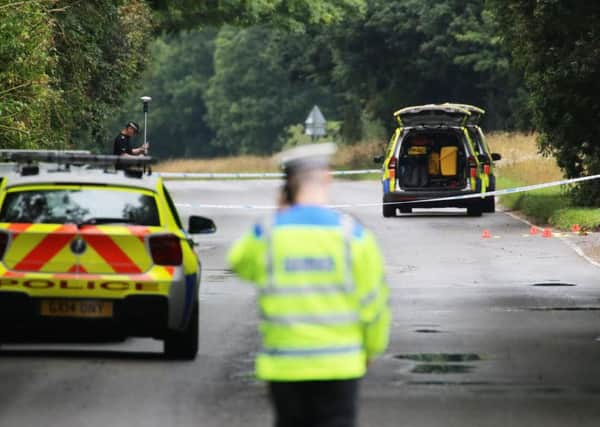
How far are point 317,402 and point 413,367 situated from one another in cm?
636

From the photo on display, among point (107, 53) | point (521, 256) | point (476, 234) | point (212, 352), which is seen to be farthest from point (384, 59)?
point (212, 352)

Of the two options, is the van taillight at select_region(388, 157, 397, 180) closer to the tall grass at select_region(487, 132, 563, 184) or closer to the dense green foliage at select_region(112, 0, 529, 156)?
the tall grass at select_region(487, 132, 563, 184)

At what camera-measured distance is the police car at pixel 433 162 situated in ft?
107

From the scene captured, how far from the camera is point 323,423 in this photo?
22.0 ft

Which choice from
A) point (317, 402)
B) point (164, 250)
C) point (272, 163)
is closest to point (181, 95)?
point (272, 163)

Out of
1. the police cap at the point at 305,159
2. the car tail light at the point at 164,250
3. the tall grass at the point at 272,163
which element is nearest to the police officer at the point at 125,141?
the car tail light at the point at 164,250

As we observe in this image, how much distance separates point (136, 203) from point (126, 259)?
1.60 ft

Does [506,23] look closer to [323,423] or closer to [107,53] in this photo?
[107,53]

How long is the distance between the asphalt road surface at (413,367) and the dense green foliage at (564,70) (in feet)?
31.9

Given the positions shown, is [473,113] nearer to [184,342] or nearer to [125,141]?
[125,141]

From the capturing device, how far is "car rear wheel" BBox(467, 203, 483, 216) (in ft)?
109

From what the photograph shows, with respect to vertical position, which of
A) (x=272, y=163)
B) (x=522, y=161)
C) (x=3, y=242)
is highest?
(x=3, y=242)

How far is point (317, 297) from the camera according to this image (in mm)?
6789

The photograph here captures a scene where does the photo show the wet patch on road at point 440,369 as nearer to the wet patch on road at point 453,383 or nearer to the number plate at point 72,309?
the wet patch on road at point 453,383
